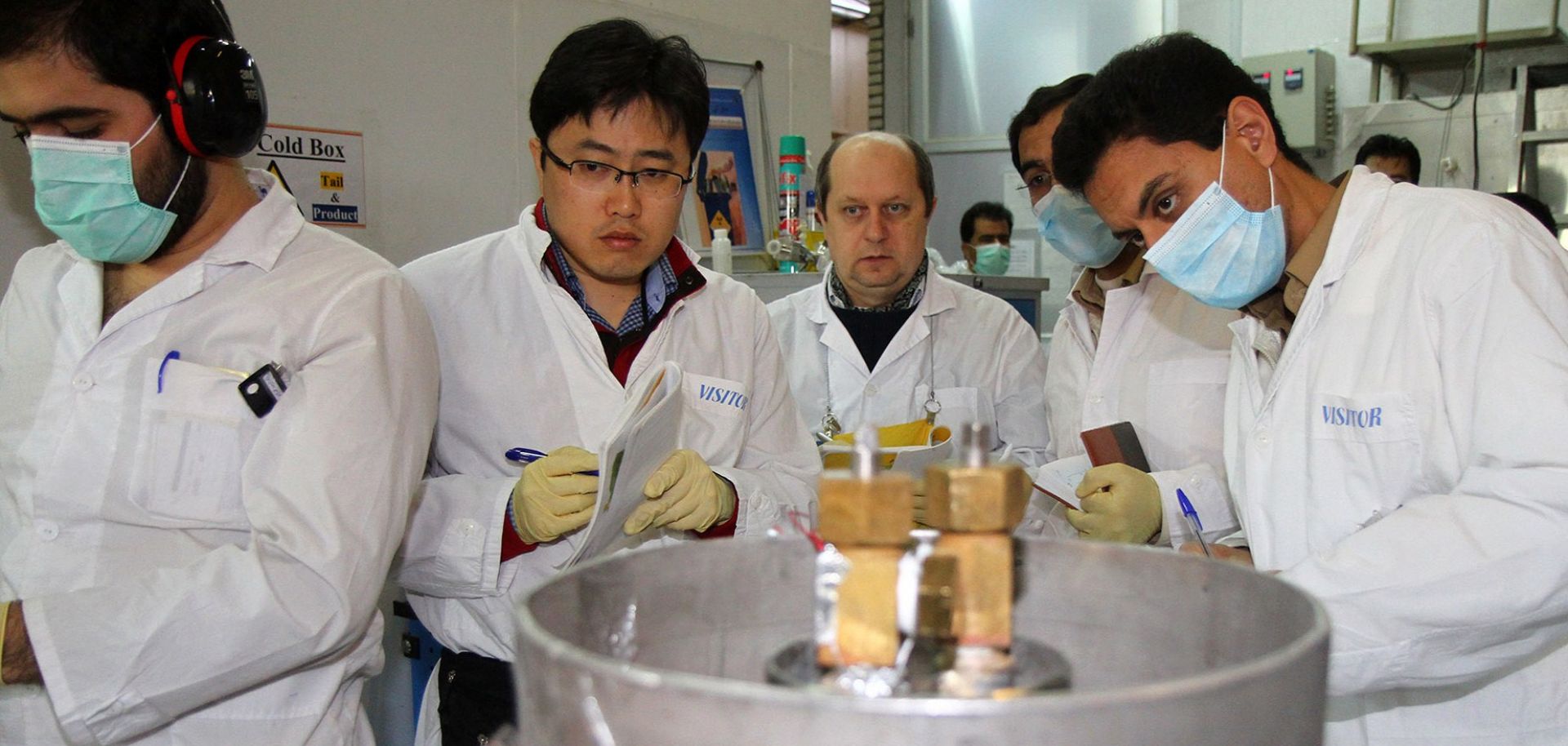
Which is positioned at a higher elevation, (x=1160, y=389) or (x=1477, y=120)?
(x=1477, y=120)

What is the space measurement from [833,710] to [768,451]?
1.35 m

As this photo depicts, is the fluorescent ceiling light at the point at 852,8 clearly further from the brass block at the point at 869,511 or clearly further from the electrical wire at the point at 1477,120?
the brass block at the point at 869,511

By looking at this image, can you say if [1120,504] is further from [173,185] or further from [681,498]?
[173,185]

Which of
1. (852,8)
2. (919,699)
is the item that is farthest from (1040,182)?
(852,8)

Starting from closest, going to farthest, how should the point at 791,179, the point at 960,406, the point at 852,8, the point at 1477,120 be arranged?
the point at 960,406, the point at 791,179, the point at 1477,120, the point at 852,8

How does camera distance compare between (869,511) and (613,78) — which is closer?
(869,511)

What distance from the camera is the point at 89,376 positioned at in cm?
133

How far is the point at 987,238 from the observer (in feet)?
17.9

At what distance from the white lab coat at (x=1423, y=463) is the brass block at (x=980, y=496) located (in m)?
0.53

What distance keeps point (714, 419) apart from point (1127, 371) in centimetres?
76

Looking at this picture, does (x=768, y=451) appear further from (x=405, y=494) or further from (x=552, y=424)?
(x=405, y=494)

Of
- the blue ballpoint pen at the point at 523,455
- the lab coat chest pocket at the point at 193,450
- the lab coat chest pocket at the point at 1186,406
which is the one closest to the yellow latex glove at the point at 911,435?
the lab coat chest pocket at the point at 1186,406

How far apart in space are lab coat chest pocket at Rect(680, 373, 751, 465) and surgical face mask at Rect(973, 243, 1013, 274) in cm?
359

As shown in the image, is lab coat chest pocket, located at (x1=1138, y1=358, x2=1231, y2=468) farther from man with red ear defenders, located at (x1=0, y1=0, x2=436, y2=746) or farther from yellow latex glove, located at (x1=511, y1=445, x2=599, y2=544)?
man with red ear defenders, located at (x1=0, y1=0, x2=436, y2=746)
